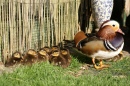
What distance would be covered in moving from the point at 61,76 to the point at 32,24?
54.8 inches

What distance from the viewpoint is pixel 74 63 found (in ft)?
19.4

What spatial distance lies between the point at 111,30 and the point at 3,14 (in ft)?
5.74

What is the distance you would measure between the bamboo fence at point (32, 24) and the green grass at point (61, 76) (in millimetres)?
768

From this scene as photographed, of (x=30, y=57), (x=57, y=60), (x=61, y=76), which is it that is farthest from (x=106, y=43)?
(x=30, y=57)

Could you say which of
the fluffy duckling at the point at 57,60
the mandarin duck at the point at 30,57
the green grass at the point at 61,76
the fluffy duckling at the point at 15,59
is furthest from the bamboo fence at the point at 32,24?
the green grass at the point at 61,76

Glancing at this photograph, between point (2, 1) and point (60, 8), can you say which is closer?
point (2, 1)

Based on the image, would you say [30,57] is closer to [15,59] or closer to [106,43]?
[15,59]

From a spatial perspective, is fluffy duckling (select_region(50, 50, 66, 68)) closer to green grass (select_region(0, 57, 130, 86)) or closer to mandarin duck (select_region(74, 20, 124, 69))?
green grass (select_region(0, 57, 130, 86))

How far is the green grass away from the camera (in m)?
4.85

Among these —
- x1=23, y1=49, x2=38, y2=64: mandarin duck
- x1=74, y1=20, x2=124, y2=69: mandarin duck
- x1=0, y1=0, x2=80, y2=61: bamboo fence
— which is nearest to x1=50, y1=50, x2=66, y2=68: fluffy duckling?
x1=23, y1=49, x2=38, y2=64: mandarin duck

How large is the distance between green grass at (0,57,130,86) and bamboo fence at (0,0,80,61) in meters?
0.77

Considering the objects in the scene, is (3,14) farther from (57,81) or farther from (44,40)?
(57,81)

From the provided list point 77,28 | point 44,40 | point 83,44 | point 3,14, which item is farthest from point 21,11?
point 77,28

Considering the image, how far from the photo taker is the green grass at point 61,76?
485 centimetres
